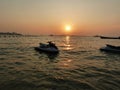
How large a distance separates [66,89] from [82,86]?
5.66 feet

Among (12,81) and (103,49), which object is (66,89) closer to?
(12,81)

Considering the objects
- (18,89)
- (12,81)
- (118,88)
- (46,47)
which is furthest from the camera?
(46,47)

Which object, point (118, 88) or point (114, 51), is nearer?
point (118, 88)

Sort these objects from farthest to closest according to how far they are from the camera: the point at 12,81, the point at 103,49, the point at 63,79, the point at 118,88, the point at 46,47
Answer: the point at 103,49 < the point at 46,47 < the point at 63,79 < the point at 12,81 < the point at 118,88

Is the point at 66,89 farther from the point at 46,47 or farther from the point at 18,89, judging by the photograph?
the point at 46,47

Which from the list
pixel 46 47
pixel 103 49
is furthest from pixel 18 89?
pixel 103 49

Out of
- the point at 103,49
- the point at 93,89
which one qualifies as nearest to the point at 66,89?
the point at 93,89

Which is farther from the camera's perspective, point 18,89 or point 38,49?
point 38,49

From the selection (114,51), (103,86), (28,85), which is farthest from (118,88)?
(114,51)

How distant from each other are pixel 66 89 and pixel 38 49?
32.5 m

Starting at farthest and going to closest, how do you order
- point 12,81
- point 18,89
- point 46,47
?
point 46,47 < point 12,81 < point 18,89


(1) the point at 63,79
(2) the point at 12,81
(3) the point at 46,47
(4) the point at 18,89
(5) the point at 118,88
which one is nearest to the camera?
(4) the point at 18,89

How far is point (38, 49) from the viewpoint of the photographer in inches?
1763

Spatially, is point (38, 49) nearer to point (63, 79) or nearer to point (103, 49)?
point (103, 49)
